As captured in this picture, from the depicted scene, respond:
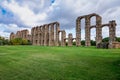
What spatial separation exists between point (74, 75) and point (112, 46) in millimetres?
20977

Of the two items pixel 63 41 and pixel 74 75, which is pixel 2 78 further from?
pixel 63 41

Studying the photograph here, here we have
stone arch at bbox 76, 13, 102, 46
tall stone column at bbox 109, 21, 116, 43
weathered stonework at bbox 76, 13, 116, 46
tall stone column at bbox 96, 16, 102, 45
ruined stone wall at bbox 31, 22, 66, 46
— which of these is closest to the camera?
tall stone column at bbox 109, 21, 116, 43

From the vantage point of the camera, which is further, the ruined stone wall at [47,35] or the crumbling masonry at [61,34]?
the ruined stone wall at [47,35]

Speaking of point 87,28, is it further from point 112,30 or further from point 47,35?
point 47,35

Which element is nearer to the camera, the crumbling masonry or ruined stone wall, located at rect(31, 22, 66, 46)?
the crumbling masonry

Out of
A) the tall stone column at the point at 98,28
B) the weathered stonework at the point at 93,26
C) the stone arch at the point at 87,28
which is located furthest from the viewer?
the stone arch at the point at 87,28

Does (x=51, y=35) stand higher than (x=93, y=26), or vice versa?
(x=93, y=26)

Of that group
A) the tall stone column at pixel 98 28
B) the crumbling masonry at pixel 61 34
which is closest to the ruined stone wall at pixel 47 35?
the crumbling masonry at pixel 61 34

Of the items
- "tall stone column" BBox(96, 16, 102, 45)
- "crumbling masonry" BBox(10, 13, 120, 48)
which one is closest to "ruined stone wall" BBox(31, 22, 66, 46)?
"crumbling masonry" BBox(10, 13, 120, 48)

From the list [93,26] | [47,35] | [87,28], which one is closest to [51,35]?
[47,35]

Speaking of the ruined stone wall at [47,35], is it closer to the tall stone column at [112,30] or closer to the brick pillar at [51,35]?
the brick pillar at [51,35]

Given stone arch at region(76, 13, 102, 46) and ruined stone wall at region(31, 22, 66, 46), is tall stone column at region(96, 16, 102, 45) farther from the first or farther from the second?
ruined stone wall at region(31, 22, 66, 46)

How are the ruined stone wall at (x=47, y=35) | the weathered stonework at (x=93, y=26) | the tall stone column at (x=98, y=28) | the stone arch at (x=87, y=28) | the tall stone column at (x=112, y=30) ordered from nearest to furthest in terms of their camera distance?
the tall stone column at (x=112, y=30)
the weathered stonework at (x=93, y=26)
the tall stone column at (x=98, y=28)
the stone arch at (x=87, y=28)
the ruined stone wall at (x=47, y=35)

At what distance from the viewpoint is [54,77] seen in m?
5.34
